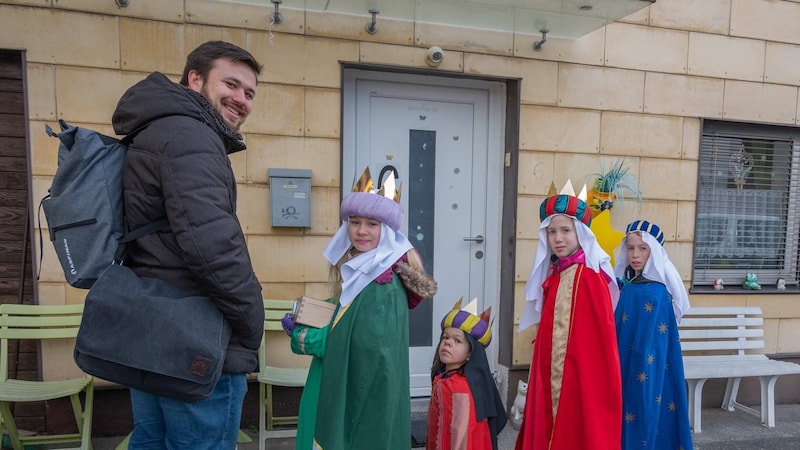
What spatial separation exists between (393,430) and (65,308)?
7.84 ft

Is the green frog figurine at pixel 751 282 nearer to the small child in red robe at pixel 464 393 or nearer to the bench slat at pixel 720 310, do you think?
the bench slat at pixel 720 310

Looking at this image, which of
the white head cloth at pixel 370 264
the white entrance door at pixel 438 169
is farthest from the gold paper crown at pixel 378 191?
the white entrance door at pixel 438 169

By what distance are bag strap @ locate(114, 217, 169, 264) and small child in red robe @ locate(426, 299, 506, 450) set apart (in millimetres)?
1613

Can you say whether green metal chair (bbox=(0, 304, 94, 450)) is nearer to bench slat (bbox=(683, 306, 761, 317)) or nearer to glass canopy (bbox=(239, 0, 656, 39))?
glass canopy (bbox=(239, 0, 656, 39))

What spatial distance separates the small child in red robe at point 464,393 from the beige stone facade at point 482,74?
4.28ft

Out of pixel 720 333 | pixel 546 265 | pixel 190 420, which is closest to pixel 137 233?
pixel 190 420

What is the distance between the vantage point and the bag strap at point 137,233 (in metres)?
1.47

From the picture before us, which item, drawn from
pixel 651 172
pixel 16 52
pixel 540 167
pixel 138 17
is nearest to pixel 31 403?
pixel 16 52

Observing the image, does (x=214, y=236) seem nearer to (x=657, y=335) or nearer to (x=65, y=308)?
(x=65, y=308)

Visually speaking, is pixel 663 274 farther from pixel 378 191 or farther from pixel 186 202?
pixel 186 202

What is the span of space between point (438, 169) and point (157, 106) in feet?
8.89

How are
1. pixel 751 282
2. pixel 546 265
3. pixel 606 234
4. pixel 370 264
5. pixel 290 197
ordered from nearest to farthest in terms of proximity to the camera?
pixel 370 264
pixel 546 265
pixel 290 197
pixel 606 234
pixel 751 282

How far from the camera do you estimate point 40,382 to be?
3027mm

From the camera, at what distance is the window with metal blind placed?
4.41 meters
